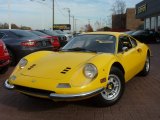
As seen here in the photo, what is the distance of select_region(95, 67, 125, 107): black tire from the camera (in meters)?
5.22

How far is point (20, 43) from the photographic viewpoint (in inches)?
418

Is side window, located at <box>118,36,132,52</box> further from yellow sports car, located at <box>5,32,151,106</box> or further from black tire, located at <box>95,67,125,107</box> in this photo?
black tire, located at <box>95,67,125,107</box>

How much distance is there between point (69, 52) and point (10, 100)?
5.15 feet

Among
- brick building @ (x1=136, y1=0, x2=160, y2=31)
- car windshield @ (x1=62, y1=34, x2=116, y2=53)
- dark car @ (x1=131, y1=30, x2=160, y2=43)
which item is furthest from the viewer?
brick building @ (x1=136, y1=0, x2=160, y2=31)

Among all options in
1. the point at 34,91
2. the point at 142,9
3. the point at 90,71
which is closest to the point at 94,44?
the point at 90,71

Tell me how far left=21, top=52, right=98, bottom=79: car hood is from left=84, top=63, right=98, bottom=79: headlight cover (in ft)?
0.61

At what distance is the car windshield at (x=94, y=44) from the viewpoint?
6129mm

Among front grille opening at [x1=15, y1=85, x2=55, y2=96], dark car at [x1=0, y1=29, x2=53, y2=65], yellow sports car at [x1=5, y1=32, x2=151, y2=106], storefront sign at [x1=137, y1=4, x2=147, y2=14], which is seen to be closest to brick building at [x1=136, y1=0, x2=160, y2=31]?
storefront sign at [x1=137, y1=4, x2=147, y2=14]

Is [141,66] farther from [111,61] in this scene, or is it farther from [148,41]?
[148,41]

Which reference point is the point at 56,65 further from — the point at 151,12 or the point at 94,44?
the point at 151,12

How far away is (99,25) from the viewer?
94875 millimetres

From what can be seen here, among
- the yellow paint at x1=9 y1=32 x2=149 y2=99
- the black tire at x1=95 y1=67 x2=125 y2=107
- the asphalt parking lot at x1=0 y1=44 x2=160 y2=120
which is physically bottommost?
the asphalt parking lot at x1=0 y1=44 x2=160 y2=120

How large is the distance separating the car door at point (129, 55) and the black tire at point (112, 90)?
47 cm

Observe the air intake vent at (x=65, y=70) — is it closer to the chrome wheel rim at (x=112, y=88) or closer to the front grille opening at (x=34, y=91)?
the front grille opening at (x=34, y=91)
